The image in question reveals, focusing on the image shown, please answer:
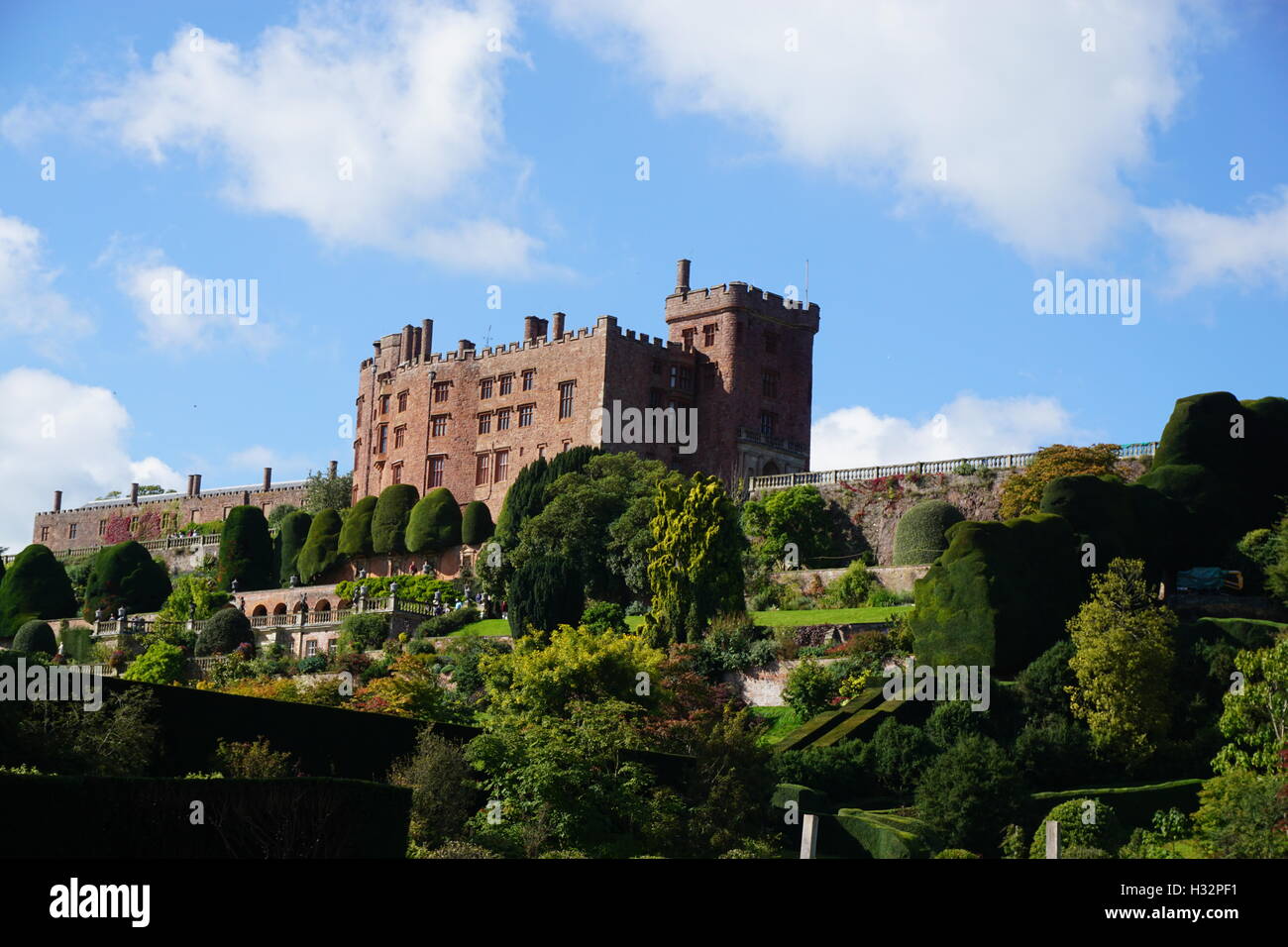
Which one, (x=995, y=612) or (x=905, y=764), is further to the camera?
(x=995, y=612)

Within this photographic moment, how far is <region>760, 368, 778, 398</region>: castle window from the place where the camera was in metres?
70.2

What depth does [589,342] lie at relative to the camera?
68.8m

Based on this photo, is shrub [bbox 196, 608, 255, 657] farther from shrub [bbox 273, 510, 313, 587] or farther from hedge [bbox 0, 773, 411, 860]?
hedge [bbox 0, 773, 411, 860]

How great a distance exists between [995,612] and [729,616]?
9.58m

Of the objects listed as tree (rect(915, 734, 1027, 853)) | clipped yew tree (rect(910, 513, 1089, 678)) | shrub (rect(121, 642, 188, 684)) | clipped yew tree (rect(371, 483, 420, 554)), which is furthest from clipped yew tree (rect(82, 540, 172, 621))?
tree (rect(915, 734, 1027, 853))

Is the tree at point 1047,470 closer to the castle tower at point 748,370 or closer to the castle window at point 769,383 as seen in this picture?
the castle tower at point 748,370

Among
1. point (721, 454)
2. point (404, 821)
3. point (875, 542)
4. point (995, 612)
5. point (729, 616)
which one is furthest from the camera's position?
point (721, 454)

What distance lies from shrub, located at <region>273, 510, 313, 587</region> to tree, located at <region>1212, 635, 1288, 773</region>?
153ft

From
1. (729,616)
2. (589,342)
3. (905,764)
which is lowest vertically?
(905,764)

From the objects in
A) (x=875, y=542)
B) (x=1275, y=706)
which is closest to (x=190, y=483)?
(x=875, y=542)

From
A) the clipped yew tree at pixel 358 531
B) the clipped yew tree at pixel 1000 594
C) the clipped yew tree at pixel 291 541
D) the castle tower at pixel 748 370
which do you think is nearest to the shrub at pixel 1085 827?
the clipped yew tree at pixel 1000 594

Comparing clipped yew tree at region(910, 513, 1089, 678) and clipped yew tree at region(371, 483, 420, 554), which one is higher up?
clipped yew tree at region(371, 483, 420, 554)
